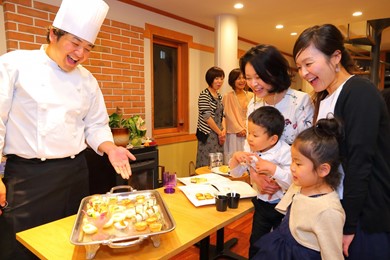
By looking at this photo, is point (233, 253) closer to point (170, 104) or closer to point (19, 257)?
point (19, 257)

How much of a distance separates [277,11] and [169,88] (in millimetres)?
1788

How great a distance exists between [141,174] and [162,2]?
2.01 metres

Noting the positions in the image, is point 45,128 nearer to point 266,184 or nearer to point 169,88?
point 266,184

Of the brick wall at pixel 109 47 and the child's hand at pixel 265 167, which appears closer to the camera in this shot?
the child's hand at pixel 265 167

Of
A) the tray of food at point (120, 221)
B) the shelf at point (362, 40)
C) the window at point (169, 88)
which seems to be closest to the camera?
the tray of food at point (120, 221)

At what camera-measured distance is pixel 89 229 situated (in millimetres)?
937

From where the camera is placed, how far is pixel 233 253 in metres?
2.25

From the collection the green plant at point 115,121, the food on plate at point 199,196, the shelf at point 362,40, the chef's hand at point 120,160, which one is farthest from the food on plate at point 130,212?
the shelf at point 362,40

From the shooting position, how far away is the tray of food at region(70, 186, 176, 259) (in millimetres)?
881

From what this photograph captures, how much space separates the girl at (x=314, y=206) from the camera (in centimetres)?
94

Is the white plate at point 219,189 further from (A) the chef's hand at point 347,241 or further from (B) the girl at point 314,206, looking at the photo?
(A) the chef's hand at point 347,241

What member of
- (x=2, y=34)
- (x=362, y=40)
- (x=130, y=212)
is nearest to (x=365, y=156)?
(x=130, y=212)

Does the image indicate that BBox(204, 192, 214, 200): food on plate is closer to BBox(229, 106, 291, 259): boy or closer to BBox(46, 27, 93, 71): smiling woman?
BBox(229, 106, 291, 259): boy

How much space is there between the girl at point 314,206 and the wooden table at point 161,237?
0.23 meters
